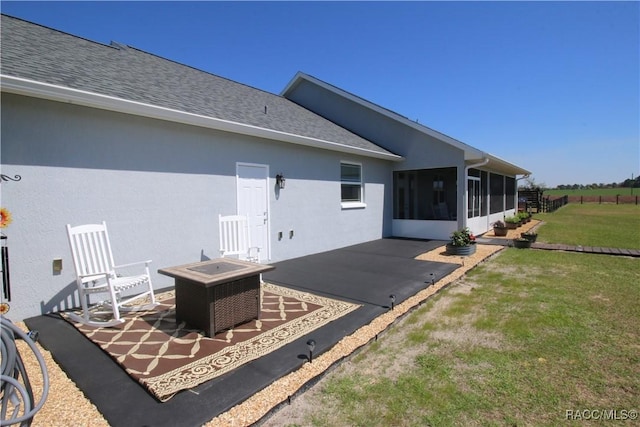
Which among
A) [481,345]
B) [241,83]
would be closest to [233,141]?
[241,83]

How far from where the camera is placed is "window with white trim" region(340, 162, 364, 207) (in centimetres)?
973

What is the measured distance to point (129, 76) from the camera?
20.0ft

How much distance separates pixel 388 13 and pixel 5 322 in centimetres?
1025

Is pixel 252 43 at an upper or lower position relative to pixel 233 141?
upper

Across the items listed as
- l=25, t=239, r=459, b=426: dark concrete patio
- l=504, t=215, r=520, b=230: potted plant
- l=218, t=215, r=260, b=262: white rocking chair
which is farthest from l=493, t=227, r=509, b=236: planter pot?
l=218, t=215, r=260, b=262: white rocking chair

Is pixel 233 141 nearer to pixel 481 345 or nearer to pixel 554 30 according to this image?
pixel 481 345

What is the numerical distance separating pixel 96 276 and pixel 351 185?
7.48 metres

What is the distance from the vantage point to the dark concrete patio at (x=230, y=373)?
2293 mm

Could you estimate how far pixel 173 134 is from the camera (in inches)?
220

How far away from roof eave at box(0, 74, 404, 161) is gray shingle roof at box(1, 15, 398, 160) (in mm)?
219

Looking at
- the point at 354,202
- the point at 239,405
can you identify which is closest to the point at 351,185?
the point at 354,202

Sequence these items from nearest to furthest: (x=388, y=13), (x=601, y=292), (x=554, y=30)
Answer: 1. (x=601, y=292)
2. (x=554, y=30)
3. (x=388, y=13)

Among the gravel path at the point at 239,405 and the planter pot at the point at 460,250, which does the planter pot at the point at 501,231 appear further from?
the gravel path at the point at 239,405

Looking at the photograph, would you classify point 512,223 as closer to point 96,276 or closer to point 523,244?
point 523,244
